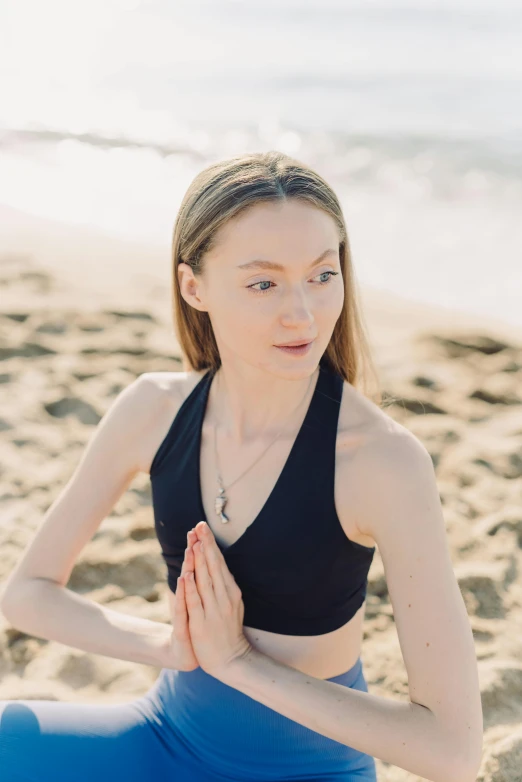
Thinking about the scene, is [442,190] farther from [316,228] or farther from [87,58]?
[87,58]

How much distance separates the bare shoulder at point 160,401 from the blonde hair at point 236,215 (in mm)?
90

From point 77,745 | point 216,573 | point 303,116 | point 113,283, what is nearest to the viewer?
point 216,573

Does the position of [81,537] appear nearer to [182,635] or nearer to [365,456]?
[182,635]

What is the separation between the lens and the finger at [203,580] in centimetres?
203

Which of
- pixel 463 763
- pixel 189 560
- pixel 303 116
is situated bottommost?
pixel 303 116

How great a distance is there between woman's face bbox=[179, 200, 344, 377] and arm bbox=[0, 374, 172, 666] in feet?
1.47

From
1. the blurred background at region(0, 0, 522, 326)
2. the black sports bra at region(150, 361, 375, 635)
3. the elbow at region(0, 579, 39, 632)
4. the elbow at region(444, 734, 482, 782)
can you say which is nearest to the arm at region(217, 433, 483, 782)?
the elbow at region(444, 734, 482, 782)

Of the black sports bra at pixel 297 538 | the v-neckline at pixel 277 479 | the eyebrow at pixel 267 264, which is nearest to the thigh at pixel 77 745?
the black sports bra at pixel 297 538

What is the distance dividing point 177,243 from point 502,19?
22.3 metres

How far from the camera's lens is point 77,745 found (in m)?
2.15

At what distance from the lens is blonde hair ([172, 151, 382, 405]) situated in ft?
6.52

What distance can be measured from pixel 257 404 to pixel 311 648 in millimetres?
608

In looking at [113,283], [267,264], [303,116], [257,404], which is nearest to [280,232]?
[267,264]

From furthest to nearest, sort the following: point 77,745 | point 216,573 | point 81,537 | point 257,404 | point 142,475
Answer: point 142,475 < point 81,537 < point 257,404 < point 77,745 < point 216,573
